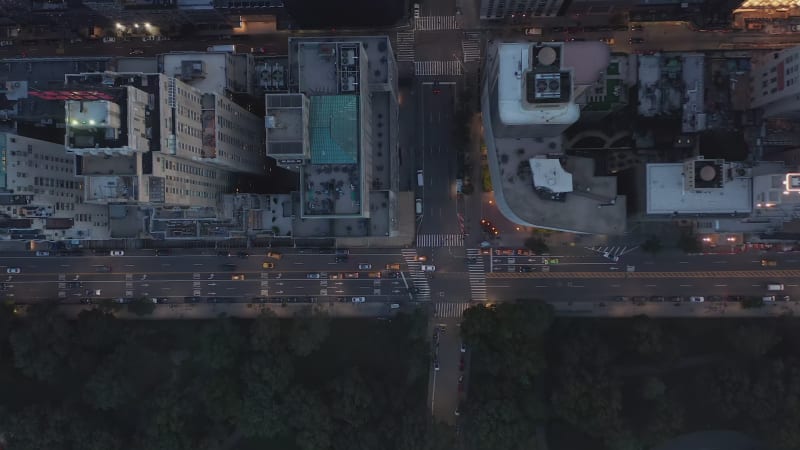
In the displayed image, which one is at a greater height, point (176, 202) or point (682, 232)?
point (176, 202)

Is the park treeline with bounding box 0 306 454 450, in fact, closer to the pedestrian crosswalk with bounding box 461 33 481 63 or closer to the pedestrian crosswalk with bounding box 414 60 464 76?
the pedestrian crosswalk with bounding box 414 60 464 76

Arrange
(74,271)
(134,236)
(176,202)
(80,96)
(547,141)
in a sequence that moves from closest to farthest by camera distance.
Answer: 1. (80,96)
2. (176,202)
3. (547,141)
4. (134,236)
5. (74,271)

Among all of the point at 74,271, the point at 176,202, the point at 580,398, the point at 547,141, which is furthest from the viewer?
the point at 74,271

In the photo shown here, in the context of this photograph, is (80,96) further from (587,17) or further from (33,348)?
(587,17)

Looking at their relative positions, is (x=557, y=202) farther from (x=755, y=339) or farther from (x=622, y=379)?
(x=755, y=339)

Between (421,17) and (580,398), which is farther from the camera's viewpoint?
(421,17)

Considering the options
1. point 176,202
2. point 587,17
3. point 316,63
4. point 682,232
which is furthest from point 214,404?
point 587,17

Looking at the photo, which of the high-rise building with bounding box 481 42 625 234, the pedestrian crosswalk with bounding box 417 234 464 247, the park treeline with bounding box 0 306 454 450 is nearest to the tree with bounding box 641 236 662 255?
the high-rise building with bounding box 481 42 625 234
